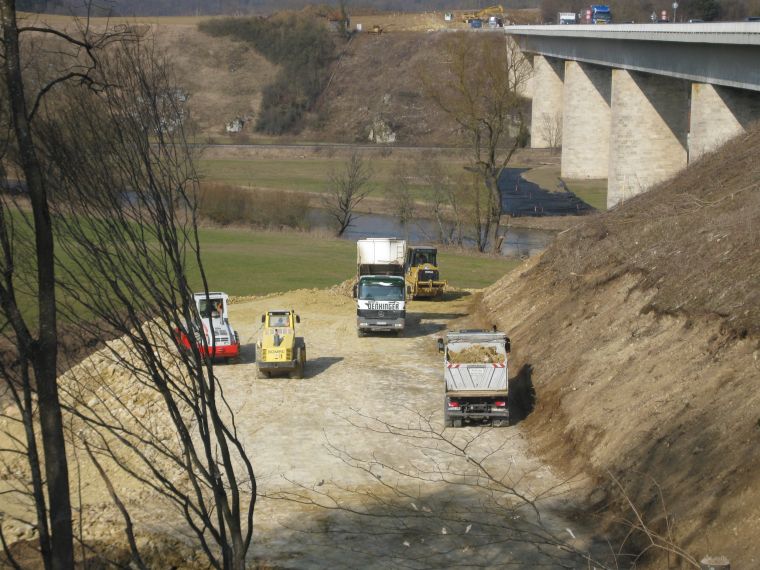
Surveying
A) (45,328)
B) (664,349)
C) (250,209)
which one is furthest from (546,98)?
(45,328)

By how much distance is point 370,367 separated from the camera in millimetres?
33125

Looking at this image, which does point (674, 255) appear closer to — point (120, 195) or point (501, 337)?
point (501, 337)

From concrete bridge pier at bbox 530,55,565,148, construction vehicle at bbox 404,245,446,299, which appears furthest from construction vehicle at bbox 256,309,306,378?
concrete bridge pier at bbox 530,55,565,148

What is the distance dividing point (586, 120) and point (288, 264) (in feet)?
166

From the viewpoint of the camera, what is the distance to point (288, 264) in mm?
55469

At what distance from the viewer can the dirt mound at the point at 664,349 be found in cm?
1831

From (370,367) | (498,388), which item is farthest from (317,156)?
(498,388)

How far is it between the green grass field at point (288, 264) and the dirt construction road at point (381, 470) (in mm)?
11159

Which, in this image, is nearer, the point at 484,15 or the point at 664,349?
the point at 664,349

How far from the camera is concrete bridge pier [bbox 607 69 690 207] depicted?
7212 cm

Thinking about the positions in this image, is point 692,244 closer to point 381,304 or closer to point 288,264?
point 381,304

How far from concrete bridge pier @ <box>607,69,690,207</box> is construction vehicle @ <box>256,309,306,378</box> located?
4585 centimetres

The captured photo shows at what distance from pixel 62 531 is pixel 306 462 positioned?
15959 mm

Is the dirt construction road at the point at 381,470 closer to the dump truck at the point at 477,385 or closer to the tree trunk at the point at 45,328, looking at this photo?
the dump truck at the point at 477,385
